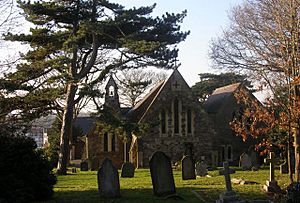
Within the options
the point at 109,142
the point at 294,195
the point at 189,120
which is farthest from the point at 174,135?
the point at 294,195

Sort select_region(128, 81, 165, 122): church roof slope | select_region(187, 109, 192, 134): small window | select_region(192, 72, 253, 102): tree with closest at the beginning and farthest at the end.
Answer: select_region(187, 109, 192, 134): small window → select_region(128, 81, 165, 122): church roof slope → select_region(192, 72, 253, 102): tree

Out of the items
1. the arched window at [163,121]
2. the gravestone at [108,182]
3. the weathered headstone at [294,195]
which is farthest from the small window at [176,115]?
the weathered headstone at [294,195]

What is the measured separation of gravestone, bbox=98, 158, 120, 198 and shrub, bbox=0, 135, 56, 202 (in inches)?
59.6

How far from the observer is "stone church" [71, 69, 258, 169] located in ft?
123

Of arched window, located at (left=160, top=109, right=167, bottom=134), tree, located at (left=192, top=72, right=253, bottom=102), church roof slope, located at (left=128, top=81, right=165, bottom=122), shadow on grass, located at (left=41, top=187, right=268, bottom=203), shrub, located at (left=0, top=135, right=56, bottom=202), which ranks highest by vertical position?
tree, located at (left=192, top=72, right=253, bottom=102)

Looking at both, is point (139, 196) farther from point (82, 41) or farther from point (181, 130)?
point (181, 130)

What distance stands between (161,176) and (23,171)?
423 centimetres

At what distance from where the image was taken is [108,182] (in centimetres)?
1448

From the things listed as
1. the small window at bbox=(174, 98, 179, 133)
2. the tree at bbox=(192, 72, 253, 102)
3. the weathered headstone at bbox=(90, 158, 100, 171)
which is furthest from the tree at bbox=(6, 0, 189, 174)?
the tree at bbox=(192, 72, 253, 102)

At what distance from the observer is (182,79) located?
38.5 m

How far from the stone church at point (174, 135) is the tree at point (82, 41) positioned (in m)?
8.36

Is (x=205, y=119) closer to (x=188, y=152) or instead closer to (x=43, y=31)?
(x=188, y=152)

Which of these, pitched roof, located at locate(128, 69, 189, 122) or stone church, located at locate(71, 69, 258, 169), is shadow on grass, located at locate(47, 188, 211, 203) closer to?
stone church, located at locate(71, 69, 258, 169)

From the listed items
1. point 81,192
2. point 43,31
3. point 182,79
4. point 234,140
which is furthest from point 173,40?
point 234,140
